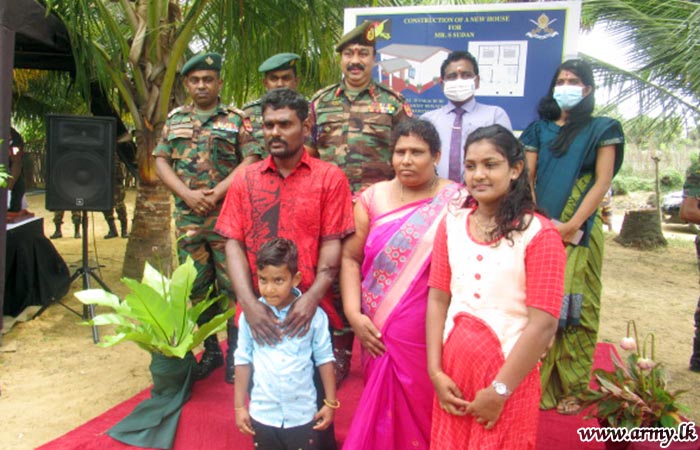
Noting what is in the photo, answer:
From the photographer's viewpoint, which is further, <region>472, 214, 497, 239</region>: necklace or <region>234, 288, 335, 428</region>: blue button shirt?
<region>234, 288, 335, 428</region>: blue button shirt

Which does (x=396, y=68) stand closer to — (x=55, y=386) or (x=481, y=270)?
(x=481, y=270)

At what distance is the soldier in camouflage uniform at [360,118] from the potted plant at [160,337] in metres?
1.02

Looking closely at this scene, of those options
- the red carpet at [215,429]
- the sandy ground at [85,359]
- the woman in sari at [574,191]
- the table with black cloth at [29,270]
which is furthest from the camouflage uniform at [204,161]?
the table with black cloth at [29,270]

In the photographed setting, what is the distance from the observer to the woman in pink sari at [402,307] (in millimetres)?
2221

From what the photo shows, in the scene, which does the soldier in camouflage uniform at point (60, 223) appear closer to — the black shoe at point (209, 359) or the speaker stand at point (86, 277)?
the speaker stand at point (86, 277)

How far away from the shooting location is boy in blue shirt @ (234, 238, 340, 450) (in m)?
2.19

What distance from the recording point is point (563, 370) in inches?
116

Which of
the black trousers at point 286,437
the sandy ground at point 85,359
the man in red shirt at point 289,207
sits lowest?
the sandy ground at point 85,359

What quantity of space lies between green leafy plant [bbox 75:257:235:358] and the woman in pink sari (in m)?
1.00

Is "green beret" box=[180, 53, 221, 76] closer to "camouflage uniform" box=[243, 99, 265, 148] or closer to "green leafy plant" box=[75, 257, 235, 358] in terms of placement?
"camouflage uniform" box=[243, 99, 265, 148]

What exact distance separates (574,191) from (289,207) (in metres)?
1.45

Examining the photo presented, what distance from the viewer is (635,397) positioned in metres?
2.28

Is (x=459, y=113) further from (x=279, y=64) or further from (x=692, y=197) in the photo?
(x=692, y=197)

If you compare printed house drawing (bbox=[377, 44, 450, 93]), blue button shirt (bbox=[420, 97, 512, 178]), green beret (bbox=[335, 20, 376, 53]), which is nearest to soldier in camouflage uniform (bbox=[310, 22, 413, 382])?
green beret (bbox=[335, 20, 376, 53])
